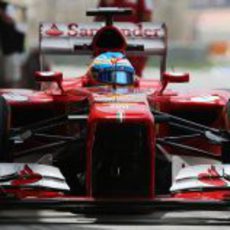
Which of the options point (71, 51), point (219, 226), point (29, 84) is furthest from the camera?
point (29, 84)

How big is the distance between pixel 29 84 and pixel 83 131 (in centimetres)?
890

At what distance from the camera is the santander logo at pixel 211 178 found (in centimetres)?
515

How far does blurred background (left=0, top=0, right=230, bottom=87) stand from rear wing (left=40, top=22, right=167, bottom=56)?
14.7m

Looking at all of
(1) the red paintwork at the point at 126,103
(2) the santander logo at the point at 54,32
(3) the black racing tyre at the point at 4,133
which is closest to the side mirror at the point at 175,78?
(1) the red paintwork at the point at 126,103

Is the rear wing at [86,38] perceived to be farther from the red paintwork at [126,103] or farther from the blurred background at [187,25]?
the blurred background at [187,25]

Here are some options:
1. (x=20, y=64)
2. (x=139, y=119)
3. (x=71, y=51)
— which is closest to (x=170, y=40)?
(x=20, y=64)

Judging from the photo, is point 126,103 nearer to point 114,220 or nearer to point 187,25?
point 114,220

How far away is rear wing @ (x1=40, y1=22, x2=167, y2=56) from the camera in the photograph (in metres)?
7.81

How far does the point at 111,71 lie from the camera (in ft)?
21.1

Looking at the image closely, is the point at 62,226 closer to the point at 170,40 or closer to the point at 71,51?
the point at 71,51

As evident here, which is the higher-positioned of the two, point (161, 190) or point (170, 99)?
point (170, 99)

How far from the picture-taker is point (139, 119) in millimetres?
5168

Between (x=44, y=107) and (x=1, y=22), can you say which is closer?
(x=44, y=107)

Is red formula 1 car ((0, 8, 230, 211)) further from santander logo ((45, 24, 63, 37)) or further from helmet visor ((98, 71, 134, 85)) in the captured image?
santander logo ((45, 24, 63, 37))
